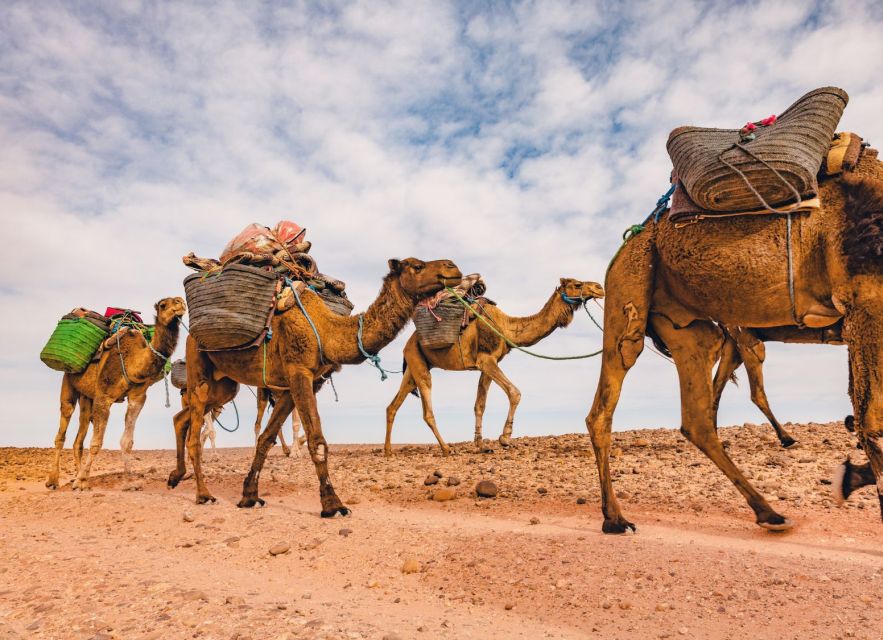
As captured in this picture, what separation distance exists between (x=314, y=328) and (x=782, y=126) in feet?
17.9

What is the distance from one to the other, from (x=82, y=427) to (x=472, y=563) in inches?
401

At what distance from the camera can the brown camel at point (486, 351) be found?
43.7 feet

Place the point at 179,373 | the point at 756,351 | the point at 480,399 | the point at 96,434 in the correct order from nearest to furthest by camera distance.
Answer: the point at 756,351
the point at 96,434
the point at 480,399
the point at 179,373

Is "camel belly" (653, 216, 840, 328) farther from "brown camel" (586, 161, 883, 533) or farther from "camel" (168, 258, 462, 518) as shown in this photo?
"camel" (168, 258, 462, 518)

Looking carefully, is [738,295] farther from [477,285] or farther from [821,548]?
[477,285]

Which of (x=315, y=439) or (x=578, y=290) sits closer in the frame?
(x=315, y=439)

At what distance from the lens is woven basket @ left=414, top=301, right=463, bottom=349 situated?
13500 millimetres

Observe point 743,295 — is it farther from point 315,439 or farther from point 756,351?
point 756,351

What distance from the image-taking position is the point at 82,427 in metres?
11.9

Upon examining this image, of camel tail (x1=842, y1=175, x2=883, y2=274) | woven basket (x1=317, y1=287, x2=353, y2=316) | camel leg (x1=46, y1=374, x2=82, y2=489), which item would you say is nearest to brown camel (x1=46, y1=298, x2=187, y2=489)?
camel leg (x1=46, y1=374, x2=82, y2=489)

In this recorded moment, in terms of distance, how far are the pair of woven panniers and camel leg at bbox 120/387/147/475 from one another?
1149mm

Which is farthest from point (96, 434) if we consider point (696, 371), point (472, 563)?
point (696, 371)

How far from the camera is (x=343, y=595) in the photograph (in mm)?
4148

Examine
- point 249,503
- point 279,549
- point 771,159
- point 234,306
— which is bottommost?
point 279,549
